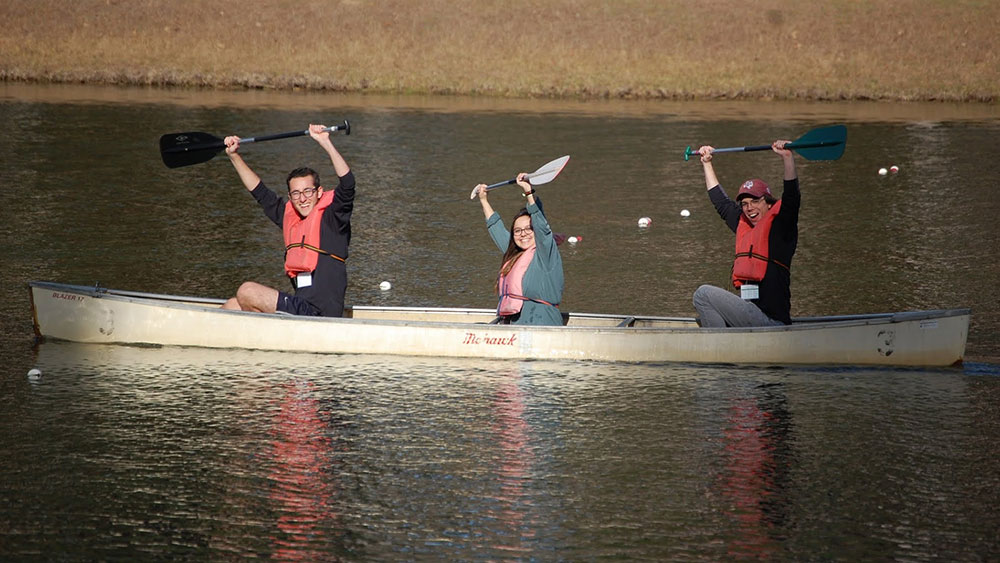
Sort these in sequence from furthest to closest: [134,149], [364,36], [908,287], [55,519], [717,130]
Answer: [364,36] < [717,130] < [134,149] < [908,287] < [55,519]

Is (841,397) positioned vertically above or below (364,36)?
below

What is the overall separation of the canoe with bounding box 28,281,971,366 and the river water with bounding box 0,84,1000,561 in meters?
0.14

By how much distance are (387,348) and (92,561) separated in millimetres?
4207

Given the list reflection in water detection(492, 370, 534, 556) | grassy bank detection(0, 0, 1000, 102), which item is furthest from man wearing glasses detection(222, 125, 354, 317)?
grassy bank detection(0, 0, 1000, 102)

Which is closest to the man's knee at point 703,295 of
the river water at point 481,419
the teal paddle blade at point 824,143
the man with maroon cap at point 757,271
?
the man with maroon cap at point 757,271

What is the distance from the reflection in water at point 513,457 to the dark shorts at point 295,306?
1.64m

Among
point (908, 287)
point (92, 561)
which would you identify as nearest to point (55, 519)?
point (92, 561)

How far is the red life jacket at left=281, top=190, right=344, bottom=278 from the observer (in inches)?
403

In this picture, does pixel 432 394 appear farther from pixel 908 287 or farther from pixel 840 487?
pixel 908 287

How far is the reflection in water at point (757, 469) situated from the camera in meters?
6.83

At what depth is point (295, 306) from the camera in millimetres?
10367

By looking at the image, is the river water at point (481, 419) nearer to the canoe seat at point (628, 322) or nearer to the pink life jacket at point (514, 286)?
the pink life jacket at point (514, 286)

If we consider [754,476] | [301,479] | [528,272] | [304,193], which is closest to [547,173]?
[528,272]

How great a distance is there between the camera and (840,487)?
7605mm
